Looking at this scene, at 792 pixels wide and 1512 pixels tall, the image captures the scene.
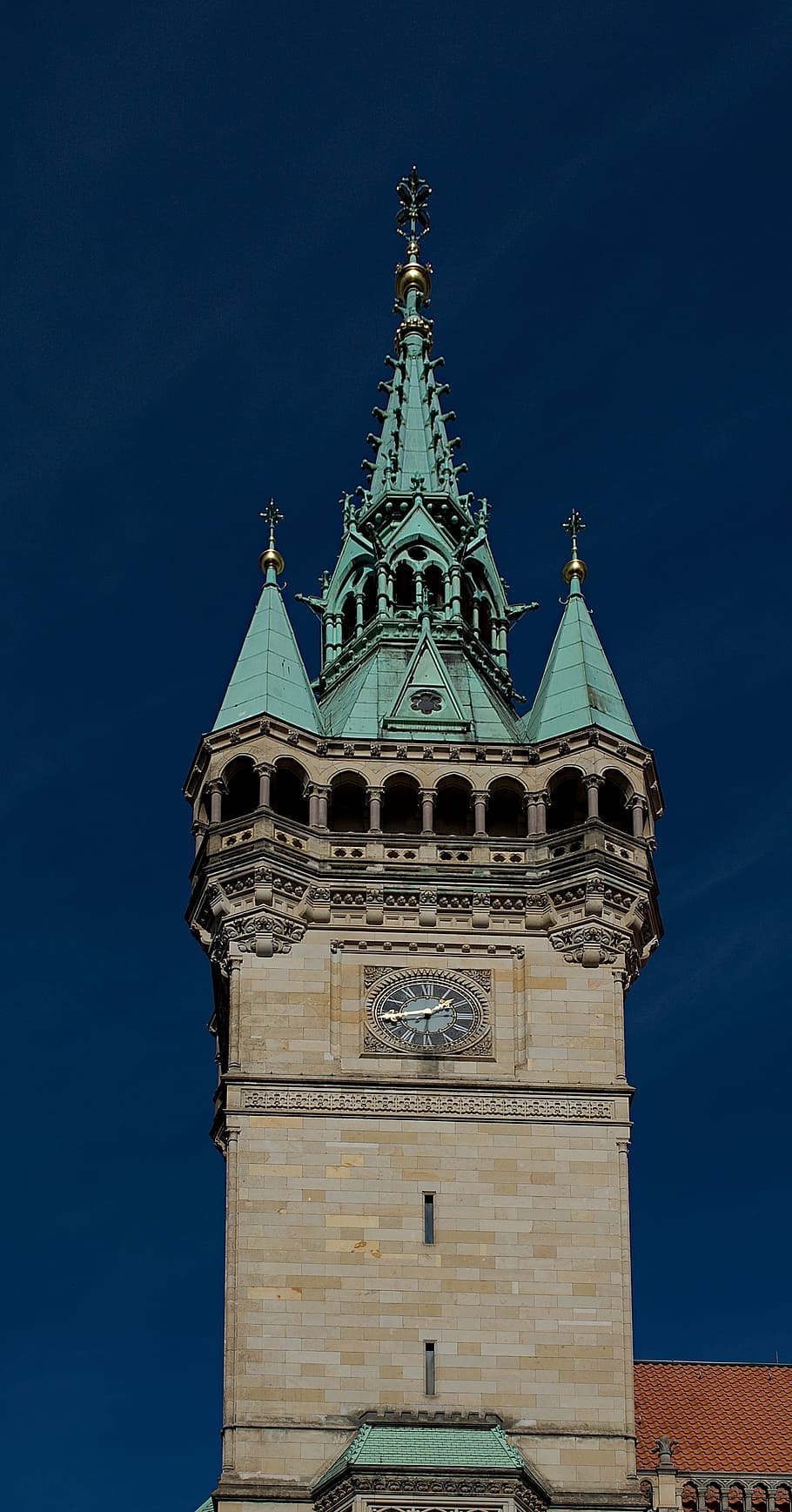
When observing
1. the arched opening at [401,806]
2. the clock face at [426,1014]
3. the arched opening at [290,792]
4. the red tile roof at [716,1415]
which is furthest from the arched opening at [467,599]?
the red tile roof at [716,1415]

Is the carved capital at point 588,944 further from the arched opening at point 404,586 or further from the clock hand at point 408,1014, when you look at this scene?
the arched opening at point 404,586

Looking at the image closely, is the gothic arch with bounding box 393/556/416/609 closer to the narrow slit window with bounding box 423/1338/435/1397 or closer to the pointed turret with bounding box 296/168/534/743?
the pointed turret with bounding box 296/168/534/743

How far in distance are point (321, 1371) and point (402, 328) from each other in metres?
28.1

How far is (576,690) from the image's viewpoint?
58.4m

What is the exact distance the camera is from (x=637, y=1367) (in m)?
56.8

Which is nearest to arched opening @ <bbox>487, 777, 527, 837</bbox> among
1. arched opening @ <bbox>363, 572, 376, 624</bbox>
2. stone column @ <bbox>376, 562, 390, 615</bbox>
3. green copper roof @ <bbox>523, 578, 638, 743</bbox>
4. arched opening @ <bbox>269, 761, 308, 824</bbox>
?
green copper roof @ <bbox>523, 578, 638, 743</bbox>

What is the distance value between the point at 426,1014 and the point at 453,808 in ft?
16.1

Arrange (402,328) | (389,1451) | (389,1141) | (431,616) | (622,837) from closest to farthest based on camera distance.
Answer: (389,1451) → (389,1141) → (622,837) → (431,616) → (402,328)

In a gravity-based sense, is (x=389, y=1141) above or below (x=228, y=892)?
below

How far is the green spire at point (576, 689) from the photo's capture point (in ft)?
189

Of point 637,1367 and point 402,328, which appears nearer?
point 637,1367

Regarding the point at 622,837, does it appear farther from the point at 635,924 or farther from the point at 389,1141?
the point at 389,1141

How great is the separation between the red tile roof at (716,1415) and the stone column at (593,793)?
31.5 feet

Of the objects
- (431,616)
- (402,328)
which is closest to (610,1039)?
(431,616)
